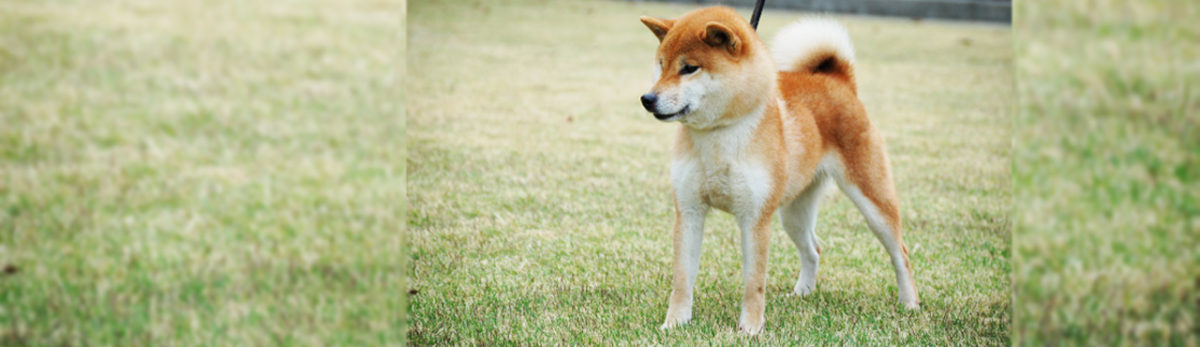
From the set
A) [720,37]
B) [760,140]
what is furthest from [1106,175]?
[720,37]

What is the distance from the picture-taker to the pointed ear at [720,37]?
193cm

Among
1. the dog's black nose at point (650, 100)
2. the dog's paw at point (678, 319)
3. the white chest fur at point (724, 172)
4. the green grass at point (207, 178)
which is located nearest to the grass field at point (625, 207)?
the dog's paw at point (678, 319)

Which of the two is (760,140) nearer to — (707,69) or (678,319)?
(707,69)

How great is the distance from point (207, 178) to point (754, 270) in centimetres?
298

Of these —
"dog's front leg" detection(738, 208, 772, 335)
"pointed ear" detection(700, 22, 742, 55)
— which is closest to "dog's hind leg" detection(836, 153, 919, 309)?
"dog's front leg" detection(738, 208, 772, 335)

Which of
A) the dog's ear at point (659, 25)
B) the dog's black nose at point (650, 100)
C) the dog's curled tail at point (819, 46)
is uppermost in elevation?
the dog's ear at point (659, 25)

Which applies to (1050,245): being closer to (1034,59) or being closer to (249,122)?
(1034,59)

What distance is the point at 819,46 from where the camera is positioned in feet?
7.84

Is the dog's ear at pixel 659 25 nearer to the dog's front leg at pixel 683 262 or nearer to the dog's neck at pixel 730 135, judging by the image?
the dog's neck at pixel 730 135

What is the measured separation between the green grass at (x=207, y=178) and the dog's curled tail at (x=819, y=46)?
0.89 metres

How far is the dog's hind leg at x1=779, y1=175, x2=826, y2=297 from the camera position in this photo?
8.23ft

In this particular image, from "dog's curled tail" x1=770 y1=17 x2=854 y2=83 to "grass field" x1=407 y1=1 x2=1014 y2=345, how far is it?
6 centimetres

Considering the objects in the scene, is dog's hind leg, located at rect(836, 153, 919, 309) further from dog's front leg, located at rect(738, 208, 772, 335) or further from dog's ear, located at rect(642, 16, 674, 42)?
dog's ear, located at rect(642, 16, 674, 42)

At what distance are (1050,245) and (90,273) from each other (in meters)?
2.91
